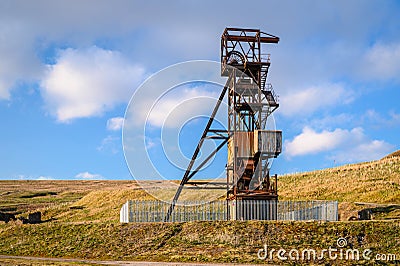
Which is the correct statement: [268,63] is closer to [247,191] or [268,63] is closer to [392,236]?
[247,191]

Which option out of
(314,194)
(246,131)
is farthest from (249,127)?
(314,194)

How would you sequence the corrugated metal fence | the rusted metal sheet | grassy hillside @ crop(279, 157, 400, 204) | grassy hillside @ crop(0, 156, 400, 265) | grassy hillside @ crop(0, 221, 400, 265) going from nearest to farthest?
grassy hillside @ crop(0, 221, 400, 265), grassy hillside @ crop(0, 156, 400, 265), the corrugated metal fence, the rusted metal sheet, grassy hillside @ crop(279, 157, 400, 204)

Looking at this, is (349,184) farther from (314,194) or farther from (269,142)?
(269,142)

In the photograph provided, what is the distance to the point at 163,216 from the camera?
4766 centimetres

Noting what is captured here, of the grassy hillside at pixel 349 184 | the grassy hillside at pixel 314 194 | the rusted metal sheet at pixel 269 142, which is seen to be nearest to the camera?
the rusted metal sheet at pixel 269 142

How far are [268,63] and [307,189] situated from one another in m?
34.6

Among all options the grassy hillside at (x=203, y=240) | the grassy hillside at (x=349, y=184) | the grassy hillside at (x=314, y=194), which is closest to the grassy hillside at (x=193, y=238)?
the grassy hillside at (x=203, y=240)

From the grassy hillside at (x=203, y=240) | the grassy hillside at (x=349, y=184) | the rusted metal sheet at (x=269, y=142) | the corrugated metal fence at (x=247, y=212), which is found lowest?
the grassy hillside at (x=203, y=240)

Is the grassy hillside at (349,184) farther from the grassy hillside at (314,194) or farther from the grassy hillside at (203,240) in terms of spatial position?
the grassy hillside at (203,240)

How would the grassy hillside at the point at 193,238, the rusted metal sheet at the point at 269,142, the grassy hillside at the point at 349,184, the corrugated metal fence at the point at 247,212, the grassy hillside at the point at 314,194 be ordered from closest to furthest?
the grassy hillside at the point at 193,238, the corrugated metal fence at the point at 247,212, the rusted metal sheet at the point at 269,142, the grassy hillside at the point at 314,194, the grassy hillside at the point at 349,184

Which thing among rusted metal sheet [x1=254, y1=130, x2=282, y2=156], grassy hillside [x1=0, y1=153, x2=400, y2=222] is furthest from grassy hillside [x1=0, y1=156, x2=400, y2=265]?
grassy hillside [x1=0, y1=153, x2=400, y2=222]

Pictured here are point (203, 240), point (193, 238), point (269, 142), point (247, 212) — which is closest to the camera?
point (203, 240)

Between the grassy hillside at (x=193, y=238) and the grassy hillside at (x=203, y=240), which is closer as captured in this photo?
the grassy hillside at (x=203, y=240)

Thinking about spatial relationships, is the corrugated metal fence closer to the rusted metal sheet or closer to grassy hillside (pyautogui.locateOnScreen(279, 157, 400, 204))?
the rusted metal sheet
